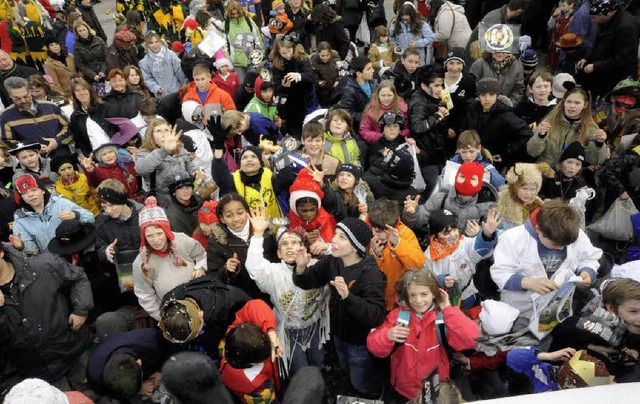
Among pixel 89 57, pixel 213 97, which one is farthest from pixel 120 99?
pixel 89 57

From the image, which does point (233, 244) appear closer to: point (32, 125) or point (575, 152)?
point (575, 152)

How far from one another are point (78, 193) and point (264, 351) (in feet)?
10.3

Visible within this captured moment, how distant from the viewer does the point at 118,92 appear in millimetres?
6156

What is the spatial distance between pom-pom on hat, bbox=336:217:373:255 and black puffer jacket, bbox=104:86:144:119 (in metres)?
4.08

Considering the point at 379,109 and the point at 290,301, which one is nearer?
the point at 290,301

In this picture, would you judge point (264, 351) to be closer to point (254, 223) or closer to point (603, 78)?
point (254, 223)

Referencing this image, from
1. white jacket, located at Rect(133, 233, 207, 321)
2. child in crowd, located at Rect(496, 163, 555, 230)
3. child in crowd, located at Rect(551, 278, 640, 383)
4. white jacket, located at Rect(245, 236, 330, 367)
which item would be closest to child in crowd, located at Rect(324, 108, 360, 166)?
child in crowd, located at Rect(496, 163, 555, 230)

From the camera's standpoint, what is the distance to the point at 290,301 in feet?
11.4

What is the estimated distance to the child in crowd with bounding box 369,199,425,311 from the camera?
360 centimetres

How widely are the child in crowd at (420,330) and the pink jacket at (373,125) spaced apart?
2.61m

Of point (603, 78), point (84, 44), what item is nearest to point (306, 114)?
point (603, 78)

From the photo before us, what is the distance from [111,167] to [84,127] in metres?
0.96

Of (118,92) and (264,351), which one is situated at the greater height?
(118,92)

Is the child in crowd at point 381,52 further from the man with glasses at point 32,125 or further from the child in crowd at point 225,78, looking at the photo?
the man with glasses at point 32,125
